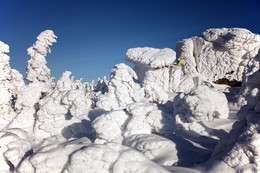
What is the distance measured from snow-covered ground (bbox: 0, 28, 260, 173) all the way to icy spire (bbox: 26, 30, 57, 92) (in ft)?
0.14

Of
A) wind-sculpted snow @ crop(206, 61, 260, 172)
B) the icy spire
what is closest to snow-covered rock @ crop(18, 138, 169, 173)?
wind-sculpted snow @ crop(206, 61, 260, 172)

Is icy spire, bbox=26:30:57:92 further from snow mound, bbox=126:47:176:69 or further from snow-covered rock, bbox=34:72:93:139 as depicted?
snow mound, bbox=126:47:176:69

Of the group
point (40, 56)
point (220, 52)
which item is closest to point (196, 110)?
point (40, 56)

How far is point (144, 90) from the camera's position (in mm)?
9609

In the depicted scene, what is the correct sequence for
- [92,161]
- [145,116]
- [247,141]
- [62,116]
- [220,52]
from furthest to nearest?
1. [220,52]
2. [62,116]
3. [145,116]
4. [247,141]
5. [92,161]

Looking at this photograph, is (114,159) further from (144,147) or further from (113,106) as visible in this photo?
(113,106)

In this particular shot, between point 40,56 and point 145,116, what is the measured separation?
A: 6302 mm

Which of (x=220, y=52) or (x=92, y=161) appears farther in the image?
(x=220, y=52)

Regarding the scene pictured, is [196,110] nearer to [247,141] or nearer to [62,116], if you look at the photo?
[247,141]

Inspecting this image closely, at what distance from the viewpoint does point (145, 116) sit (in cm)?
510

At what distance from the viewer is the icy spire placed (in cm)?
875

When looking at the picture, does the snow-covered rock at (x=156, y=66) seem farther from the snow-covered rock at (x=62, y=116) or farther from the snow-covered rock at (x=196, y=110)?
the snow-covered rock at (x=62, y=116)

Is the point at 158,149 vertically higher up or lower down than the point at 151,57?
lower down

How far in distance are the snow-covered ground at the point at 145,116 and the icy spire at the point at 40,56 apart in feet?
0.14
